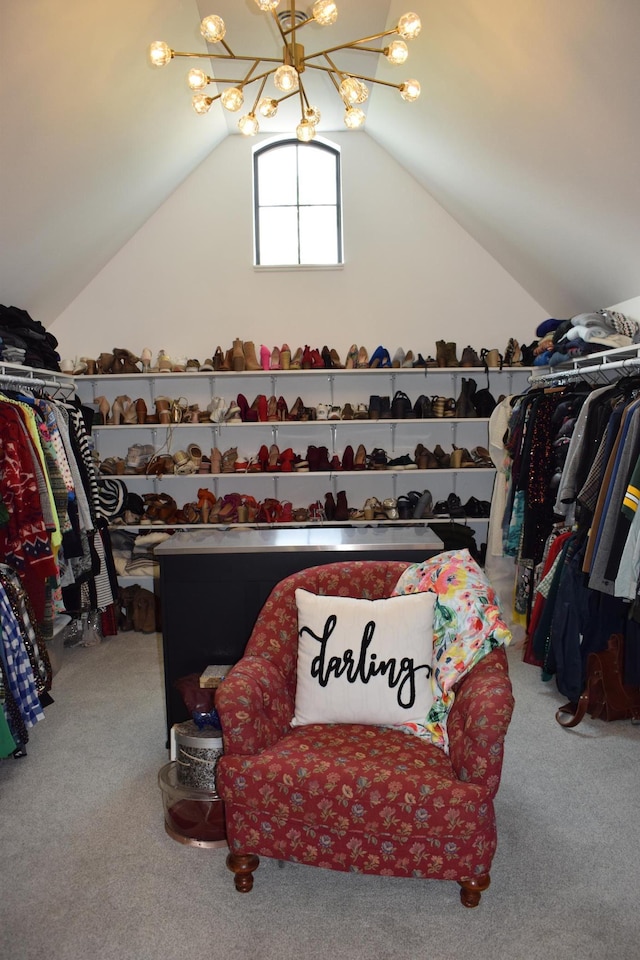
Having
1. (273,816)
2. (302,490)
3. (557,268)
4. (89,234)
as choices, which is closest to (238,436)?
(302,490)

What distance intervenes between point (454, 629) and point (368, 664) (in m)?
0.32

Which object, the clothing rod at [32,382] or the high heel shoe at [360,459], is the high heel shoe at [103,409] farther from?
the high heel shoe at [360,459]

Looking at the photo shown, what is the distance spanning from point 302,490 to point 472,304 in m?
1.92

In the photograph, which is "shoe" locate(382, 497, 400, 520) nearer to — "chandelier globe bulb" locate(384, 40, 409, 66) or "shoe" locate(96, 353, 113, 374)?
"shoe" locate(96, 353, 113, 374)

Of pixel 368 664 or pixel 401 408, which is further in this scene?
pixel 401 408

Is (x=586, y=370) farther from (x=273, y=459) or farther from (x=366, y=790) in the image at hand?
(x=366, y=790)

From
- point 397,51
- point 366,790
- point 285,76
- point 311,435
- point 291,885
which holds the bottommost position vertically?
point 291,885

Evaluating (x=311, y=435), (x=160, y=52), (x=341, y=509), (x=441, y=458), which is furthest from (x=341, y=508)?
(x=160, y=52)

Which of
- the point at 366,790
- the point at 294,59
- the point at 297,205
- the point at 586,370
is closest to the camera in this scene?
A: the point at 366,790

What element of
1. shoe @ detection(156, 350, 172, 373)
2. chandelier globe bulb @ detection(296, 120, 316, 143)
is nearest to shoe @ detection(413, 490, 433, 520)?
shoe @ detection(156, 350, 172, 373)

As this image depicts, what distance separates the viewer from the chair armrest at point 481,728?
1.91 metres

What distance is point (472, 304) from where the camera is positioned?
5.24m

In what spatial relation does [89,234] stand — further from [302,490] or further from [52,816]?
[52,816]

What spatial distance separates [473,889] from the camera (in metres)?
1.96
